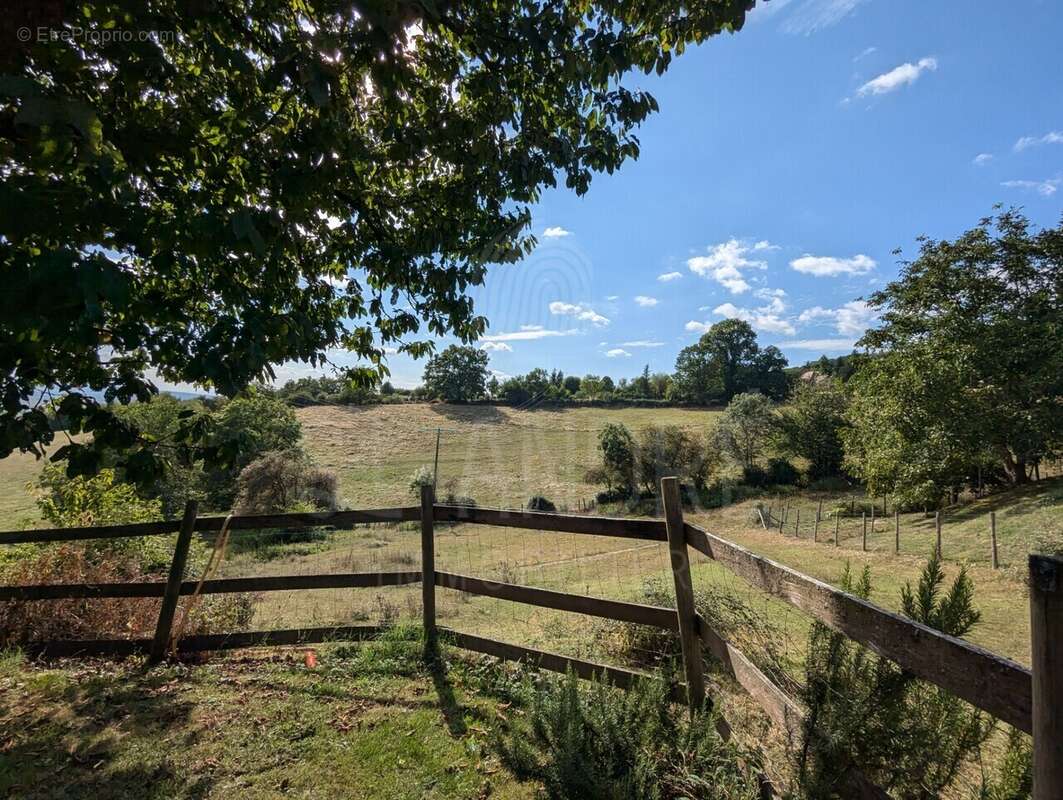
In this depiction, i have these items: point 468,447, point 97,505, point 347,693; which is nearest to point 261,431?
→ point 97,505

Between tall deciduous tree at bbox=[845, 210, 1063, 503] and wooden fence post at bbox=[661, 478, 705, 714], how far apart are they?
79.6 ft

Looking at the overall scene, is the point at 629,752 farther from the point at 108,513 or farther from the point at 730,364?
the point at 730,364

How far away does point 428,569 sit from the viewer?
437cm

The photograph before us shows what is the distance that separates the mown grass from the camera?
2814 mm

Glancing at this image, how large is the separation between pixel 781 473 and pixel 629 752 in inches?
1379

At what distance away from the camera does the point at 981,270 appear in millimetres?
22250

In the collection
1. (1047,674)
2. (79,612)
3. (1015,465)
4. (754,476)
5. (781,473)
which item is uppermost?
(1047,674)

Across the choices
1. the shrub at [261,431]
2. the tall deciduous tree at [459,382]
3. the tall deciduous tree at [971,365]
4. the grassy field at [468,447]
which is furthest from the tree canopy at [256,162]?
the tall deciduous tree at [459,382]

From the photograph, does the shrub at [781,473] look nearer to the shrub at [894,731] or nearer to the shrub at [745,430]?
the shrub at [745,430]

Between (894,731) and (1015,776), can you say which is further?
(894,731)

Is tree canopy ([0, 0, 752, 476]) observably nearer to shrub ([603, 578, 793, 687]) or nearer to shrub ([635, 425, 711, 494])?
shrub ([603, 578, 793, 687])

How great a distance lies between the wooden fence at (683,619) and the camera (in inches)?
40.7

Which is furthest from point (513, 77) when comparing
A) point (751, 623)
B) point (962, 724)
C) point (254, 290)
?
point (751, 623)

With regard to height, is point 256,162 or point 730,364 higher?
point 730,364
